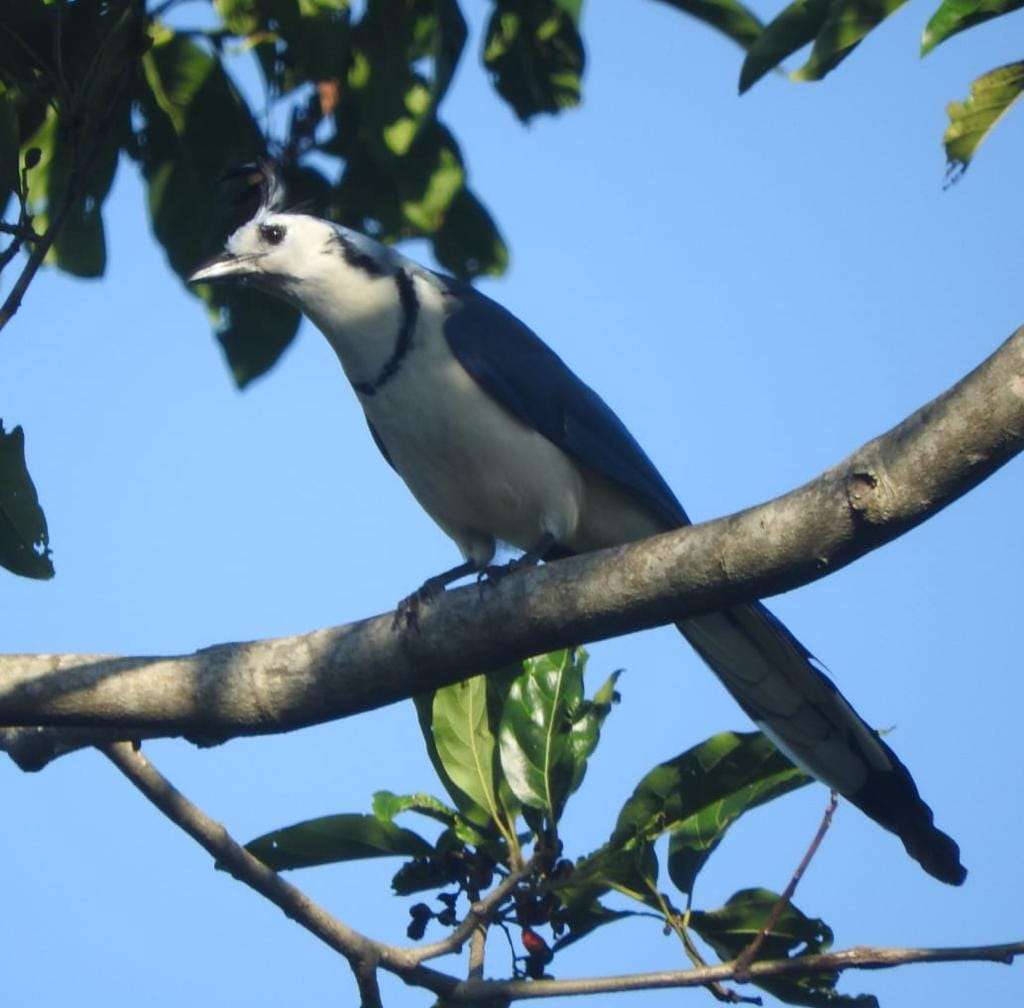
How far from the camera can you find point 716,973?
3271 millimetres

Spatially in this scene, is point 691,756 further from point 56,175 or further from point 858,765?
point 56,175

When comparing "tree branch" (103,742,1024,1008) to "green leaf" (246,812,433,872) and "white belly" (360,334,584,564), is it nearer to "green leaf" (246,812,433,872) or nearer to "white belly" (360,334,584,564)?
"green leaf" (246,812,433,872)

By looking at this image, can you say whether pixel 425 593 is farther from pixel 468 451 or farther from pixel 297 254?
pixel 297 254

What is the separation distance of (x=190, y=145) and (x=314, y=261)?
0.97 m

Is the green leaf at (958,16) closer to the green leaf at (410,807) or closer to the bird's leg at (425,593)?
the bird's leg at (425,593)

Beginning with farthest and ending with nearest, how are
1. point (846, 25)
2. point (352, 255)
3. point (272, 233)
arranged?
point (352, 255) → point (272, 233) → point (846, 25)

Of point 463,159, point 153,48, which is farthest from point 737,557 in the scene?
point 153,48

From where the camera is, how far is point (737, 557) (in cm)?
297

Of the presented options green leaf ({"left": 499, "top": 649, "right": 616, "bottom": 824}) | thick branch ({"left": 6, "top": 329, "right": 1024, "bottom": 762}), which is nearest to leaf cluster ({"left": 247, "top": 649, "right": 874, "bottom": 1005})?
green leaf ({"left": 499, "top": 649, "right": 616, "bottom": 824})

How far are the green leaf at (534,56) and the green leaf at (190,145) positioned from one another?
2.19 ft

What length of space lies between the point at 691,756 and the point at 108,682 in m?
1.41

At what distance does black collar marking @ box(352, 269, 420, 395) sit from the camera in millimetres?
4785

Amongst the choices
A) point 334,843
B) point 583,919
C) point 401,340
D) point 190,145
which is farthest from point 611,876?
point 190,145

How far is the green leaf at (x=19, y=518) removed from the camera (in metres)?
3.33
